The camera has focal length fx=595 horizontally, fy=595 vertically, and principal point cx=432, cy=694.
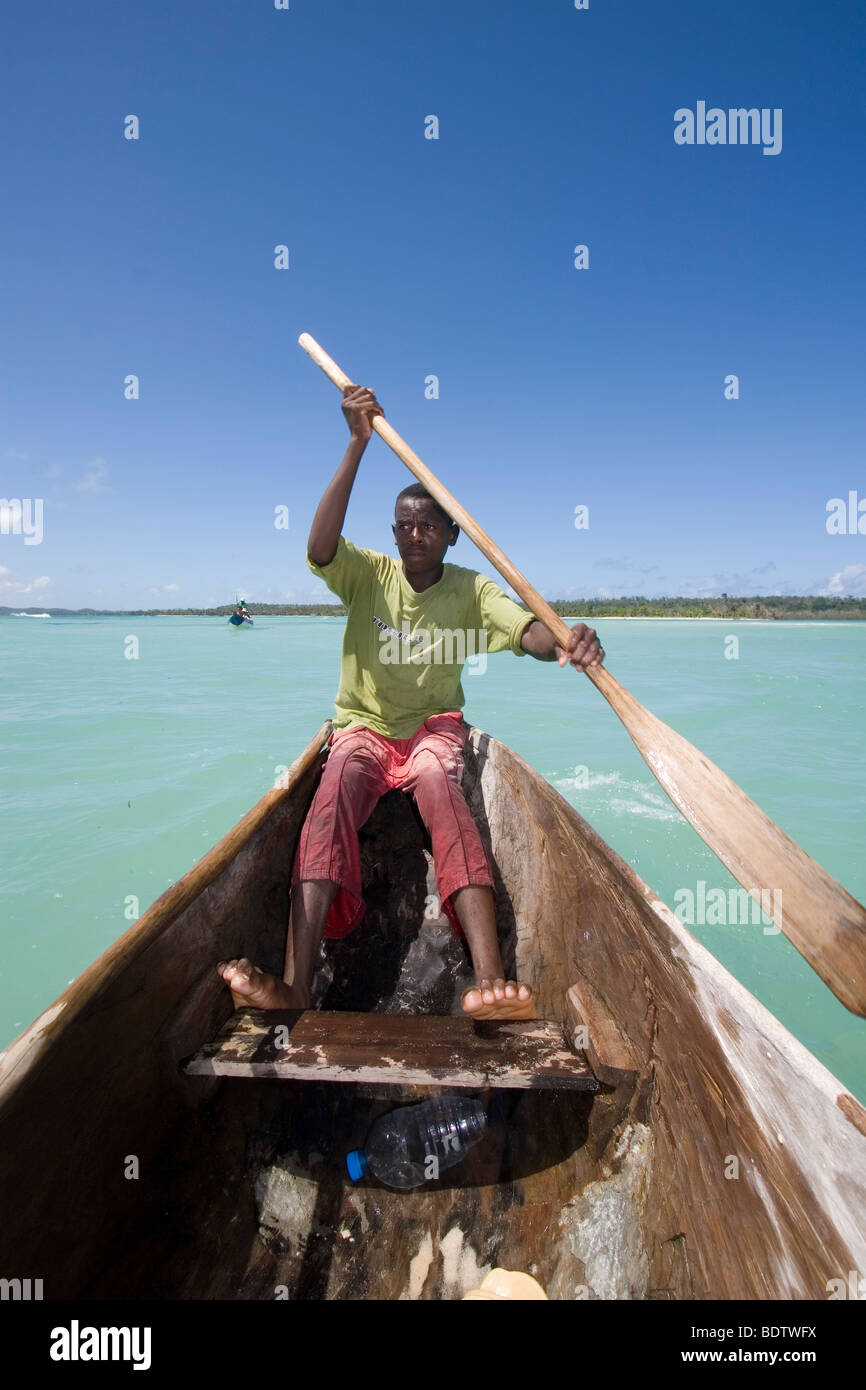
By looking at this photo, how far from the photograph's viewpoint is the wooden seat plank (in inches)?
55.1

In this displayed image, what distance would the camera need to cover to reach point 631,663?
72.9 feet

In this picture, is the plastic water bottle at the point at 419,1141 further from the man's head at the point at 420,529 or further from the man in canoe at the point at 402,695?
the man's head at the point at 420,529

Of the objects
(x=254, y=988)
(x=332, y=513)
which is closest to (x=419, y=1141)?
(x=254, y=988)

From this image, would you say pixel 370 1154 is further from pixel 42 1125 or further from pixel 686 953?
pixel 686 953

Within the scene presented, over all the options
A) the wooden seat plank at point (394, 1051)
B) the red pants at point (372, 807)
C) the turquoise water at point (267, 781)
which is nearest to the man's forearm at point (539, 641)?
the red pants at point (372, 807)

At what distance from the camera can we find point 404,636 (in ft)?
8.61

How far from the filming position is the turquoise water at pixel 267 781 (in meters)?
3.79

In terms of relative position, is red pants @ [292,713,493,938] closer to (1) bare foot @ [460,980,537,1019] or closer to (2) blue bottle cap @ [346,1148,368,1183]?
(1) bare foot @ [460,980,537,1019]

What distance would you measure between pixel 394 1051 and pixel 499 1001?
0.30 meters

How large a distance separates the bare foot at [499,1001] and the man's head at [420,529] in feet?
5.81

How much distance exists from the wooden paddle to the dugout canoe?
167 millimetres

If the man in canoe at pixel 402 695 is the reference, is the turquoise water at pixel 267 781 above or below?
below

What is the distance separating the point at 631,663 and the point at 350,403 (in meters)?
21.1
